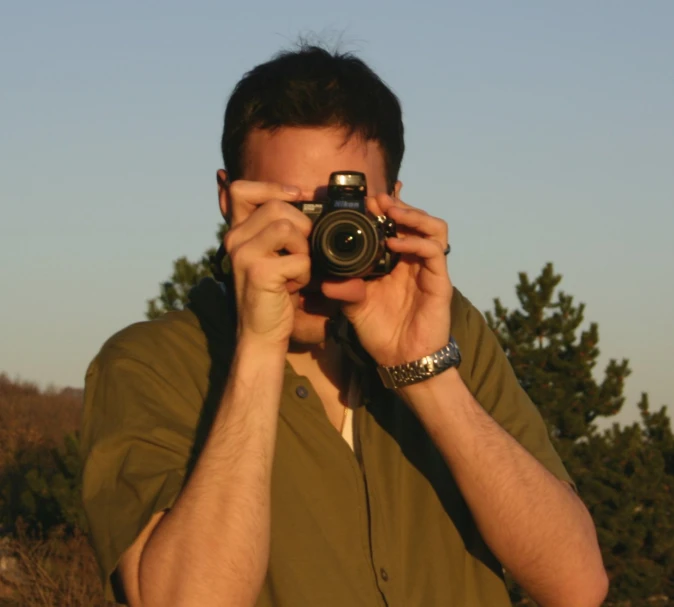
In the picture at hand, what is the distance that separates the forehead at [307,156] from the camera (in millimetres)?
3441

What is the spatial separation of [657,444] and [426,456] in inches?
456

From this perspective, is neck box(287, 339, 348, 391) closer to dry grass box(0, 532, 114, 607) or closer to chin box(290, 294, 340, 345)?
chin box(290, 294, 340, 345)

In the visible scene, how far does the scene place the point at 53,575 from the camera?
13.4m

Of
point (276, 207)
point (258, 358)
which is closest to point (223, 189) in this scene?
point (276, 207)

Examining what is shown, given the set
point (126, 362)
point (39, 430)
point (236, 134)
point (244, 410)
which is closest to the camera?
point (244, 410)

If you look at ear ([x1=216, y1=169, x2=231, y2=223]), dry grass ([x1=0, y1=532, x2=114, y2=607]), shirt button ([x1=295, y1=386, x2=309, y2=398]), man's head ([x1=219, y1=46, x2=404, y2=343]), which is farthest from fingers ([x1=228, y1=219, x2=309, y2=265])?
dry grass ([x1=0, y1=532, x2=114, y2=607])

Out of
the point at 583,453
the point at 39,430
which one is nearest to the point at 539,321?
the point at 583,453

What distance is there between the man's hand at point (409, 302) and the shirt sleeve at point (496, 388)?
21cm

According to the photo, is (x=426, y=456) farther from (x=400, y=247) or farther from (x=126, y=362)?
(x=126, y=362)

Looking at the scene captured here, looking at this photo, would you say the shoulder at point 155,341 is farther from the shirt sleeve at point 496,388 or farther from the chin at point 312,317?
the shirt sleeve at point 496,388

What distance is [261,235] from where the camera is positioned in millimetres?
3062

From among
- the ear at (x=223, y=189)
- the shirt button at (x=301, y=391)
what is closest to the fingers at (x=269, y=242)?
the shirt button at (x=301, y=391)

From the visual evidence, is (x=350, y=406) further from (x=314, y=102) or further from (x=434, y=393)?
(x=314, y=102)

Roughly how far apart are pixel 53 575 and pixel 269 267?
36.3 ft
